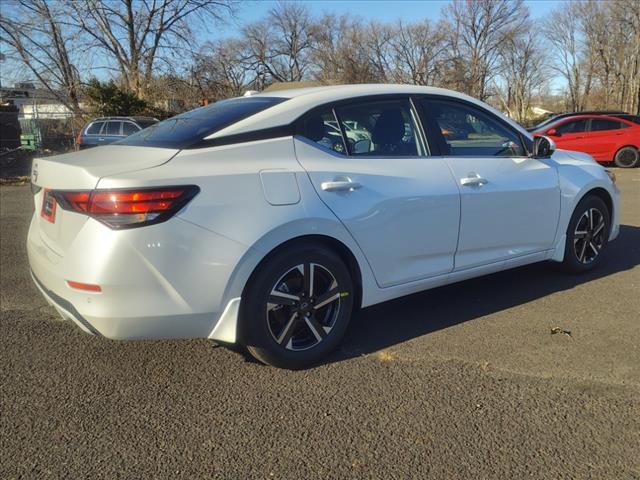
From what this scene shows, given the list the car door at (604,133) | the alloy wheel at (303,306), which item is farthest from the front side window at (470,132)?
the car door at (604,133)

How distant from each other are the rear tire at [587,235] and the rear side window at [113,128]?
51.2 ft

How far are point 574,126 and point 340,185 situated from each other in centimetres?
1402

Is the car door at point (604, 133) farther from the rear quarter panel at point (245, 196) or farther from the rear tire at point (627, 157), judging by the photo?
the rear quarter panel at point (245, 196)

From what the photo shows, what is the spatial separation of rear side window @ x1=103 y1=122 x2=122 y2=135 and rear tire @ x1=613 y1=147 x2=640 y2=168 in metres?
15.0

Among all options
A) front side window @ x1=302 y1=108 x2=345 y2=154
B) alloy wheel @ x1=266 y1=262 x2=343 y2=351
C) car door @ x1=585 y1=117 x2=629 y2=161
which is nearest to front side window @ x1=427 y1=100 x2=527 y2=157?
front side window @ x1=302 y1=108 x2=345 y2=154

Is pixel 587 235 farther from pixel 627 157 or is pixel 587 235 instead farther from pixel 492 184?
pixel 627 157

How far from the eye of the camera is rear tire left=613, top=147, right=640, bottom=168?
1491cm

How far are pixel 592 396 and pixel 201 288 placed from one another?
6.96 feet

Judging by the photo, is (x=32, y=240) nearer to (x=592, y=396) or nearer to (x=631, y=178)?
(x=592, y=396)

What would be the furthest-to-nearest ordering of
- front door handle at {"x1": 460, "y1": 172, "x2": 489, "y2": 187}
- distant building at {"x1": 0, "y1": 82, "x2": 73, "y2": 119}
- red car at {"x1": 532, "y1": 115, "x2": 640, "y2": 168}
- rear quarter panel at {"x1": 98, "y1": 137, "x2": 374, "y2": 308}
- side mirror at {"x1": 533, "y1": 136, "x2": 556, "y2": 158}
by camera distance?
distant building at {"x1": 0, "y1": 82, "x2": 73, "y2": 119}, red car at {"x1": 532, "y1": 115, "x2": 640, "y2": 168}, side mirror at {"x1": 533, "y1": 136, "x2": 556, "y2": 158}, front door handle at {"x1": 460, "y1": 172, "x2": 489, "y2": 187}, rear quarter panel at {"x1": 98, "y1": 137, "x2": 374, "y2": 308}

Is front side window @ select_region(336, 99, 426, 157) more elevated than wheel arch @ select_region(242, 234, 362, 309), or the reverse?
front side window @ select_region(336, 99, 426, 157)

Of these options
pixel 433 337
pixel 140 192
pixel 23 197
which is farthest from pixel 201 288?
pixel 23 197

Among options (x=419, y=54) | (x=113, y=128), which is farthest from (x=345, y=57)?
(x=113, y=128)

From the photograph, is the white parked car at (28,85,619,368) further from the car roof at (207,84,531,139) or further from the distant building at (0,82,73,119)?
the distant building at (0,82,73,119)
